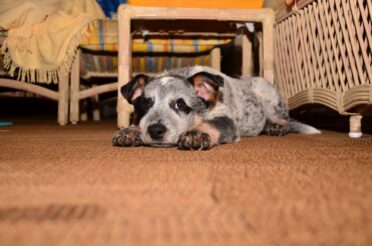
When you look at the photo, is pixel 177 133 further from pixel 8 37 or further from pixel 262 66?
pixel 8 37

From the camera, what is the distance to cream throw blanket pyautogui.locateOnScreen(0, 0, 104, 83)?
14.9ft

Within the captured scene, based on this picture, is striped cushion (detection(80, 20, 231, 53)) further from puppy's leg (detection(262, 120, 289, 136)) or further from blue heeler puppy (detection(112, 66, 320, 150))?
puppy's leg (detection(262, 120, 289, 136))

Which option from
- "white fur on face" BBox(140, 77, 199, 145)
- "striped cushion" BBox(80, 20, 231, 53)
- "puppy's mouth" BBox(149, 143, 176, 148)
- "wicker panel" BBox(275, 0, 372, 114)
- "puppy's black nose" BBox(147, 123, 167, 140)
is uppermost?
"striped cushion" BBox(80, 20, 231, 53)

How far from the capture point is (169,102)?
2777 mm

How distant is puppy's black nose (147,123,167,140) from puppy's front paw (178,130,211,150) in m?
0.14

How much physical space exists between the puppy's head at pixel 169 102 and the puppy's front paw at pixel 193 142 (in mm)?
159

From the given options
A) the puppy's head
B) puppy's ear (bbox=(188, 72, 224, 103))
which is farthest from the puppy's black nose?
puppy's ear (bbox=(188, 72, 224, 103))

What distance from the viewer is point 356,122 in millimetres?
3252

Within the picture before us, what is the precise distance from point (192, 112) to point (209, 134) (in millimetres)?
293

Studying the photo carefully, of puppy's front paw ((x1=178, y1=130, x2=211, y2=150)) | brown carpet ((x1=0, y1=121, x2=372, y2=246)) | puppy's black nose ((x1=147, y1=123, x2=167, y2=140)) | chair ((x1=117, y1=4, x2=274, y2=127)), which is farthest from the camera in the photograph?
chair ((x1=117, y1=4, x2=274, y2=127))

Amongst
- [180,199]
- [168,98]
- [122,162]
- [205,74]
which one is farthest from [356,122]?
[180,199]

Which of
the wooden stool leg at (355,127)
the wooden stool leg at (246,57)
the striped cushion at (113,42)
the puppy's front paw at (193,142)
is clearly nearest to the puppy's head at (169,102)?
the puppy's front paw at (193,142)

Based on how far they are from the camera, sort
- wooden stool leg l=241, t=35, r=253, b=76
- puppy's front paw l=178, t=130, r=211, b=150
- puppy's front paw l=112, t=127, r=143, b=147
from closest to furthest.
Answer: puppy's front paw l=178, t=130, r=211, b=150 < puppy's front paw l=112, t=127, r=143, b=147 < wooden stool leg l=241, t=35, r=253, b=76

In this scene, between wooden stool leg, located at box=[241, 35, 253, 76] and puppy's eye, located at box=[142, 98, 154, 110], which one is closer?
puppy's eye, located at box=[142, 98, 154, 110]
